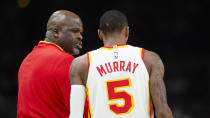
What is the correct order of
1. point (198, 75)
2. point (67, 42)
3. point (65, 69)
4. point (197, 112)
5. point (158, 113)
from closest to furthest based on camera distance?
point (158, 113) → point (65, 69) → point (67, 42) → point (197, 112) → point (198, 75)

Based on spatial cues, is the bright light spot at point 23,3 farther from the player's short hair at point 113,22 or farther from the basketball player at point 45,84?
the player's short hair at point 113,22

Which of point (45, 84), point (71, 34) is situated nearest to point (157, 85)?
point (45, 84)

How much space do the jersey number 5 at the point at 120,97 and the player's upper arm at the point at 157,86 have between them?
15 centimetres

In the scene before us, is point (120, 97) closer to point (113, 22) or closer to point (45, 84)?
point (113, 22)

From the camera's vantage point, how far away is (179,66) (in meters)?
8.55

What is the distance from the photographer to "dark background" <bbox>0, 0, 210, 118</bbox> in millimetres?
8219

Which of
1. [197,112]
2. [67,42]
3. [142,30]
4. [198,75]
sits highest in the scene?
[67,42]

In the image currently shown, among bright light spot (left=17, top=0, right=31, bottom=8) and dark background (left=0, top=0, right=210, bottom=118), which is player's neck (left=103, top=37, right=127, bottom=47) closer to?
dark background (left=0, top=0, right=210, bottom=118)

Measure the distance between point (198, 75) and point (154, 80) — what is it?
638 centimetres

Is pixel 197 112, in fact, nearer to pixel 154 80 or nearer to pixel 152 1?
pixel 152 1

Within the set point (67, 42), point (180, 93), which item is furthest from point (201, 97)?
point (67, 42)

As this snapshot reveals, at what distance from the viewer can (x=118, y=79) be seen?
2377 mm

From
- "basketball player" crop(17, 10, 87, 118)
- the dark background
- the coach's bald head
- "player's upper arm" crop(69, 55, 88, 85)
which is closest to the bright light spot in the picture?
the dark background

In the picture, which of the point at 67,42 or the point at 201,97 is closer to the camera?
the point at 67,42
